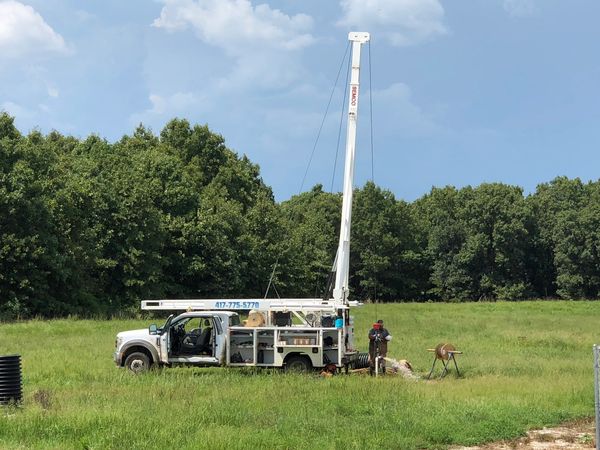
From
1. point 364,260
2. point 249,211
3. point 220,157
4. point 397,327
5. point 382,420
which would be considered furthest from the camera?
point 364,260

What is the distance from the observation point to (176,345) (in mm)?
18484

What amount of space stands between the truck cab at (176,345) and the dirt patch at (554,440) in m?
9.24

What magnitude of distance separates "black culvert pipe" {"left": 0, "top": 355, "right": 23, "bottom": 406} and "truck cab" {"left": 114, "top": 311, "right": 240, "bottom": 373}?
5686 mm

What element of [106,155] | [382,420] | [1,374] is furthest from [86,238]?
[382,420]

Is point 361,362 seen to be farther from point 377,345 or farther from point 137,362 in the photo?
point 137,362

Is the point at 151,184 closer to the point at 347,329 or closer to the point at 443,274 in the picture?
the point at 347,329

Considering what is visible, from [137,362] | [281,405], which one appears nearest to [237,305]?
[137,362]

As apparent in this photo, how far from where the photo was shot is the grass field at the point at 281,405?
9641mm

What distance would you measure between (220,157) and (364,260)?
24.5 meters

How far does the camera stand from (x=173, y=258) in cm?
5519

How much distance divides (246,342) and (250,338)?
0.15 meters

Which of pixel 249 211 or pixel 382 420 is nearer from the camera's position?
pixel 382 420

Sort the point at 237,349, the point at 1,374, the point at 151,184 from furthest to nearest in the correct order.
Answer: the point at 151,184 → the point at 237,349 → the point at 1,374

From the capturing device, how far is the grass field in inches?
380
